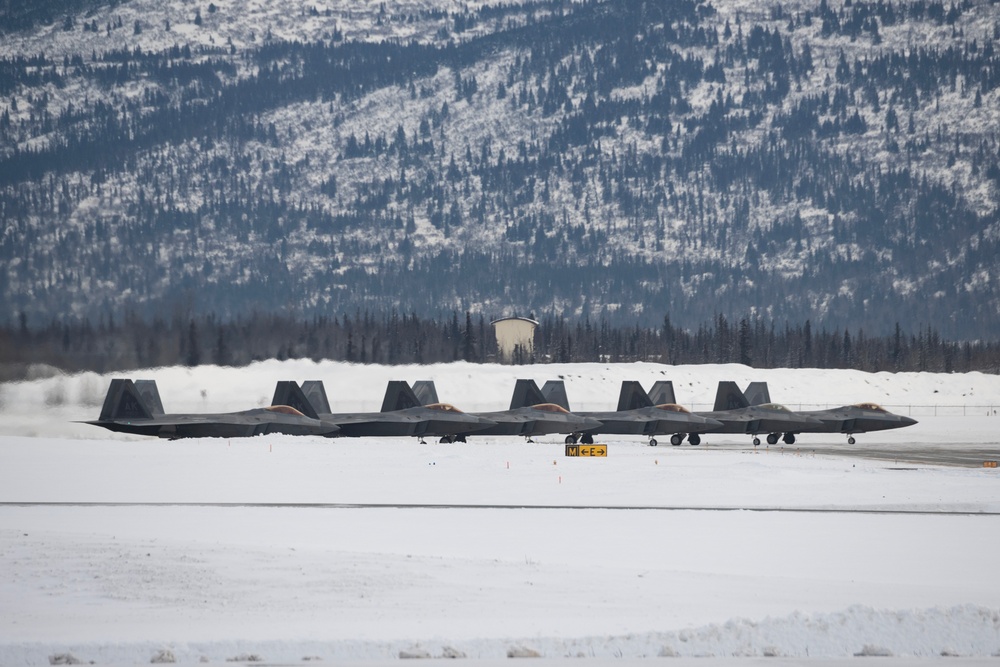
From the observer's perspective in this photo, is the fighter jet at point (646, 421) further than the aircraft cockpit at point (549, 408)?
Yes

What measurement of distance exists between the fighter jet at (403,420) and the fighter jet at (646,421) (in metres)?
6.33

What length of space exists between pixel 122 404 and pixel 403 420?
40.3ft

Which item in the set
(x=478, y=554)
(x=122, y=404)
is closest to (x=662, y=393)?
(x=122, y=404)

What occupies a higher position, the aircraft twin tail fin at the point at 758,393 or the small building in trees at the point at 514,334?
the small building in trees at the point at 514,334

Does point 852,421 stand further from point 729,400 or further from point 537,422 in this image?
point 537,422

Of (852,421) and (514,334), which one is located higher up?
(514,334)

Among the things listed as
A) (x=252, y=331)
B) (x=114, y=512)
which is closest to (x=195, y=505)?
(x=114, y=512)

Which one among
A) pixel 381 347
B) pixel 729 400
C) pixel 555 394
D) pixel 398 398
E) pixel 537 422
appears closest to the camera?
pixel 398 398

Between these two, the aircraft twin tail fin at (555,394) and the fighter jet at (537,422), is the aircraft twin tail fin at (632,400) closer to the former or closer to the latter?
the aircraft twin tail fin at (555,394)

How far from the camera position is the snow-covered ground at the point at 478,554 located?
59.0 feet

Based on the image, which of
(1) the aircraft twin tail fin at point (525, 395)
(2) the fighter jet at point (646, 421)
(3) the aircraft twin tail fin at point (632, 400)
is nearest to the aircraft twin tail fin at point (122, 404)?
(1) the aircraft twin tail fin at point (525, 395)

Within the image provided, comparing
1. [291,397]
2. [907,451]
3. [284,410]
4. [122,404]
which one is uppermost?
[291,397]

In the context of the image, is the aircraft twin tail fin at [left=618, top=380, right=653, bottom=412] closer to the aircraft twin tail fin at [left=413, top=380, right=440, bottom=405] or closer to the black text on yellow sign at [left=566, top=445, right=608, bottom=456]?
the aircraft twin tail fin at [left=413, top=380, right=440, bottom=405]

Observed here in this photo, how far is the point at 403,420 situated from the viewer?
60.4 meters
